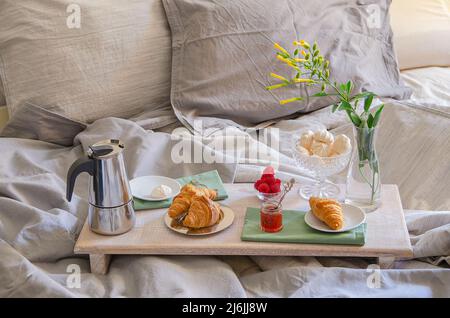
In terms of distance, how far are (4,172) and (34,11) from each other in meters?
0.53

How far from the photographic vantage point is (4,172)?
5.11 feet

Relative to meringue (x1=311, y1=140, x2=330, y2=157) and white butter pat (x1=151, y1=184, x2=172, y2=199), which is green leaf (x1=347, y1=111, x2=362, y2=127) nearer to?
meringue (x1=311, y1=140, x2=330, y2=157)

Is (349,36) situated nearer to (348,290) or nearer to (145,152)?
(145,152)

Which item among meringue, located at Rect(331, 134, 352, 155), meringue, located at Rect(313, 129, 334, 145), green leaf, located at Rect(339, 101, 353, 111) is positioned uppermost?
green leaf, located at Rect(339, 101, 353, 111)

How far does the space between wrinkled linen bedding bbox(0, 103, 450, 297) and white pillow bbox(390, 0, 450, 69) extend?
65 centimetres

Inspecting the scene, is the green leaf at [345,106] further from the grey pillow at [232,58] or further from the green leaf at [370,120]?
the grey pillow at [232,58]

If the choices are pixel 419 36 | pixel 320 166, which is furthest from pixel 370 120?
pixel 419 36

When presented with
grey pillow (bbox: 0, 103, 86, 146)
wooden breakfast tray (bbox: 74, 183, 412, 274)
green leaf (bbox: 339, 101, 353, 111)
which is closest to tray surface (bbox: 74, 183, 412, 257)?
wooden breakfast tray (bbox: 74, 183, 412, 274)

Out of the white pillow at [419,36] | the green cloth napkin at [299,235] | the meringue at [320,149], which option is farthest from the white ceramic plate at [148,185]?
the white pillow at [419,36]

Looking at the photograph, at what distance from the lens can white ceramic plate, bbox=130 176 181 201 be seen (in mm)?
1443

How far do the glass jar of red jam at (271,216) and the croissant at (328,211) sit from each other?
0.25ft

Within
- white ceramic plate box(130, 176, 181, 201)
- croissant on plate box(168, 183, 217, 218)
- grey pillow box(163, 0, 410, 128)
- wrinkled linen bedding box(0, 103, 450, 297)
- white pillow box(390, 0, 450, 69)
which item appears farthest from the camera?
white pillow box(390, 0, 450, 69)

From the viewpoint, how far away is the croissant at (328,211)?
1.28m
